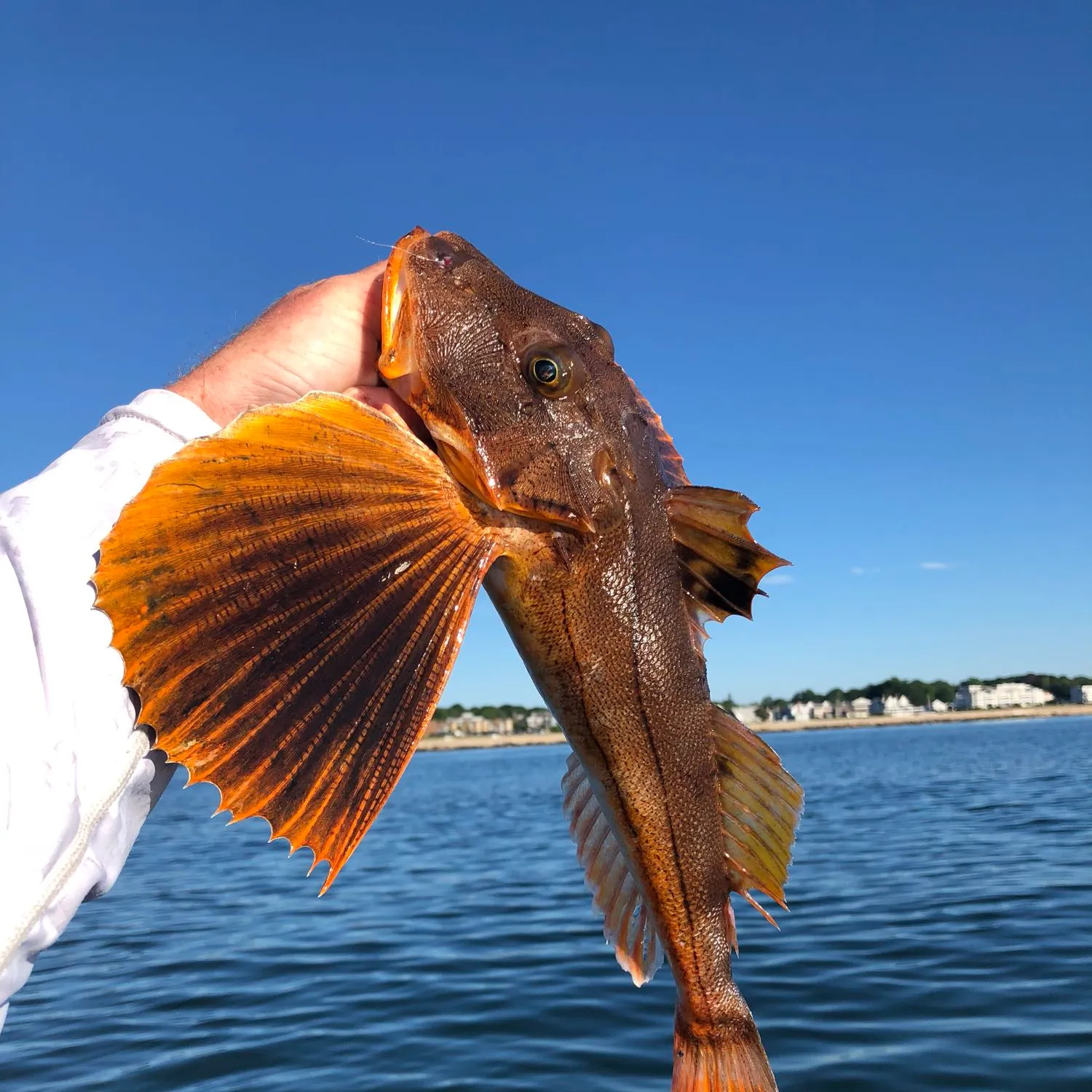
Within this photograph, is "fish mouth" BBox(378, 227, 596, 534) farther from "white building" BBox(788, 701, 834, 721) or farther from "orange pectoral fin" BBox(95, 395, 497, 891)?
"white building" BBox(788, 701, 834, 721)

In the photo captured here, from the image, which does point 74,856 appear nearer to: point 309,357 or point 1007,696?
point 309,357

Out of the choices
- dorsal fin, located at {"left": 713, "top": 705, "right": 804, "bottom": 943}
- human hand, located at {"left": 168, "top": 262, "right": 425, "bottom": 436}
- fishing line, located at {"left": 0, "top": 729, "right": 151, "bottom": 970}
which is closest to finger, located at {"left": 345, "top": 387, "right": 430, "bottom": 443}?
human hand, located at {"left": 168, "top": 262, "right": 425, "bottom": 436}

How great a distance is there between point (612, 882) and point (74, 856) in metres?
1.62

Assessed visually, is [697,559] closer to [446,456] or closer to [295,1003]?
[446,456]

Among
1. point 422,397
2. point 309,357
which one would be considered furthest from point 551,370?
point 309,357

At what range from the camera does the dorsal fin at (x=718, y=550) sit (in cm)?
268

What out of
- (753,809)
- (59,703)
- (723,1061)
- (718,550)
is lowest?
(723,1061)

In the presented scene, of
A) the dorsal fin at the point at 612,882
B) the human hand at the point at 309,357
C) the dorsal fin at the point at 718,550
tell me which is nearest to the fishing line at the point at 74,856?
the human hand at the point at 309,357

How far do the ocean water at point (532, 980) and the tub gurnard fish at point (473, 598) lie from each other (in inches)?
184

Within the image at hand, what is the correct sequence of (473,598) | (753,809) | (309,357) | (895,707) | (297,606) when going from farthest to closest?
(895,707) → (753,809) → (309,357) → (473,598) → (297,606)

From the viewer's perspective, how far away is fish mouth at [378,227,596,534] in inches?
96.1

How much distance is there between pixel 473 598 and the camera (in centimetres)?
233

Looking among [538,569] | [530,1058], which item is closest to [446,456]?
[538,569]

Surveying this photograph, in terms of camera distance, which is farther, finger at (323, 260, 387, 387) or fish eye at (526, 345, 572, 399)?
finger at (323, 260, 387, 387)
